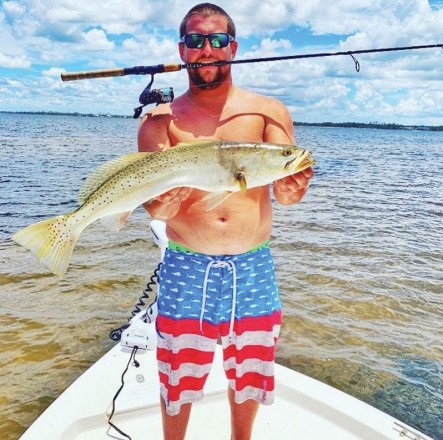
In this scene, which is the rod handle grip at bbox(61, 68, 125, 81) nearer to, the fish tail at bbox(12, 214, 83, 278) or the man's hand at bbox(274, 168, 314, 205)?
the fish tail at bbox(12, 214, 83, 278)

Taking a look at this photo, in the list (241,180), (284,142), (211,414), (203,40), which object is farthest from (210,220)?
(211,414)

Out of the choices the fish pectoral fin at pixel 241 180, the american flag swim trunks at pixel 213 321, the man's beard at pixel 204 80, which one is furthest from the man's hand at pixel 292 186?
the man's beard at pixel 204 80

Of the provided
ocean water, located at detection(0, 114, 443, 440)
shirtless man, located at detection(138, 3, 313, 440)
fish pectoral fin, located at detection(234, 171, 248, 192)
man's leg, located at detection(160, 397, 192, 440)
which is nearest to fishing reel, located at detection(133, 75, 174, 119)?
shirtless man, located at detection(138, 3, 313, 440)

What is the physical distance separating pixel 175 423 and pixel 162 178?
5.83 ft

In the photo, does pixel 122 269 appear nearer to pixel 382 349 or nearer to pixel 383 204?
pixel 382 349

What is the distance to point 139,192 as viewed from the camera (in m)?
2.91

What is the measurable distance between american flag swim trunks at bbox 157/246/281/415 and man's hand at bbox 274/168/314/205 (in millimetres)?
454

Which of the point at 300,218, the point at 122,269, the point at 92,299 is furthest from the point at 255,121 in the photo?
the point at 300,218

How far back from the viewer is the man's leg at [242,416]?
346 centimetres

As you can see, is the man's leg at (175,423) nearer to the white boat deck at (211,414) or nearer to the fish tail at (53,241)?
the white boat deck at (211,414)

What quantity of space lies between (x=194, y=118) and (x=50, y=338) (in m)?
4.27

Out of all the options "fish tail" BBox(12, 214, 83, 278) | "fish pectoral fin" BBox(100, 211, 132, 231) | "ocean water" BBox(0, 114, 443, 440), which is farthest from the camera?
"ocean water" BBox(0, 114, 443, 440)

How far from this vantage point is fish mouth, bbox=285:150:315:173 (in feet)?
9.22

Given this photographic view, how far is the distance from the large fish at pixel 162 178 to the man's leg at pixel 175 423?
4.29ft
